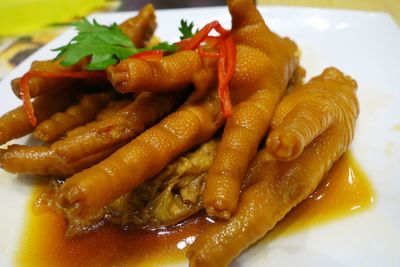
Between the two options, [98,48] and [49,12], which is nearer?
[98,48]

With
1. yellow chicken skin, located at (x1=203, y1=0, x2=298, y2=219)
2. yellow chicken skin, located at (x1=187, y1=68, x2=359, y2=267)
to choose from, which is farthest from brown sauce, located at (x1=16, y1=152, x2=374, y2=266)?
yellow chicken skin, located at (x1=203, y1=0, x2=298, y2=219)

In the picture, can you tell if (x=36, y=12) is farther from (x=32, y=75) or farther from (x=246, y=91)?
(x=246, y=91)

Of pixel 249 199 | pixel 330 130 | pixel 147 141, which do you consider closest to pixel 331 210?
pixel 330 130

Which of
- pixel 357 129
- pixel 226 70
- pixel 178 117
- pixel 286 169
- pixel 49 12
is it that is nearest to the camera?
pixel 286 169

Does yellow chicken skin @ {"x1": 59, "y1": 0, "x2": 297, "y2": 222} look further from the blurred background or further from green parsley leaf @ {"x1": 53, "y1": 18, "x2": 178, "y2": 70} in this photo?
the blurred background

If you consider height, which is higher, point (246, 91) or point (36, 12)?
point (36, 12)

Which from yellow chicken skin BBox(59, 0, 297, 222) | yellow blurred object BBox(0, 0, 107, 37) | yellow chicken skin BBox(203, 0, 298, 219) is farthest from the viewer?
Result: yellow blurred object BBox(0, 0, 107, 37)

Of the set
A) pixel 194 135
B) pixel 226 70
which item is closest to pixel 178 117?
pixel 194 135
